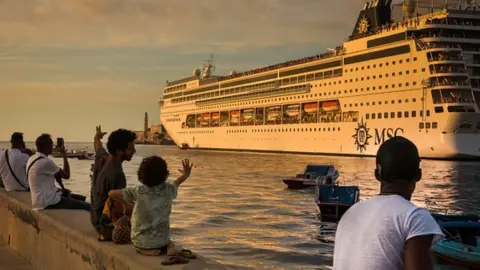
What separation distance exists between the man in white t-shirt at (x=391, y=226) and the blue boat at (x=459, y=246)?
700 cm

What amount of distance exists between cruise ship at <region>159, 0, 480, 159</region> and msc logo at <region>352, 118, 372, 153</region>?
114mm

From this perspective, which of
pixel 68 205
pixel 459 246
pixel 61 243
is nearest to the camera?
pixel 61 243

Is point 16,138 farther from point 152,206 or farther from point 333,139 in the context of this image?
point 333,139

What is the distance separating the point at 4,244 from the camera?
8.08 meters

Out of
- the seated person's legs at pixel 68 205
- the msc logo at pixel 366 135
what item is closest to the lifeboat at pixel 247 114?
the msc logo at pixel 366 135

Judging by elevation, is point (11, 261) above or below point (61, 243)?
below

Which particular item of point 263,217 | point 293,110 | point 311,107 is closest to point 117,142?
point 263,217

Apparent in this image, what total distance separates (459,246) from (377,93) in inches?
2171

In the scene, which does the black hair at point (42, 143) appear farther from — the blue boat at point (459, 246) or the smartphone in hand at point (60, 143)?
the blue boat at point (459, 246)

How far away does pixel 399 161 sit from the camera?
2.50 m

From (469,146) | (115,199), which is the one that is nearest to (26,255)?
(115,199)

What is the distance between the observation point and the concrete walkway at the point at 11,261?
6.75 meters

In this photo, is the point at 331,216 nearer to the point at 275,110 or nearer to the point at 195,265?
the point at 195,265

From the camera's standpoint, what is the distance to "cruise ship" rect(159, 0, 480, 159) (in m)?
56.6
